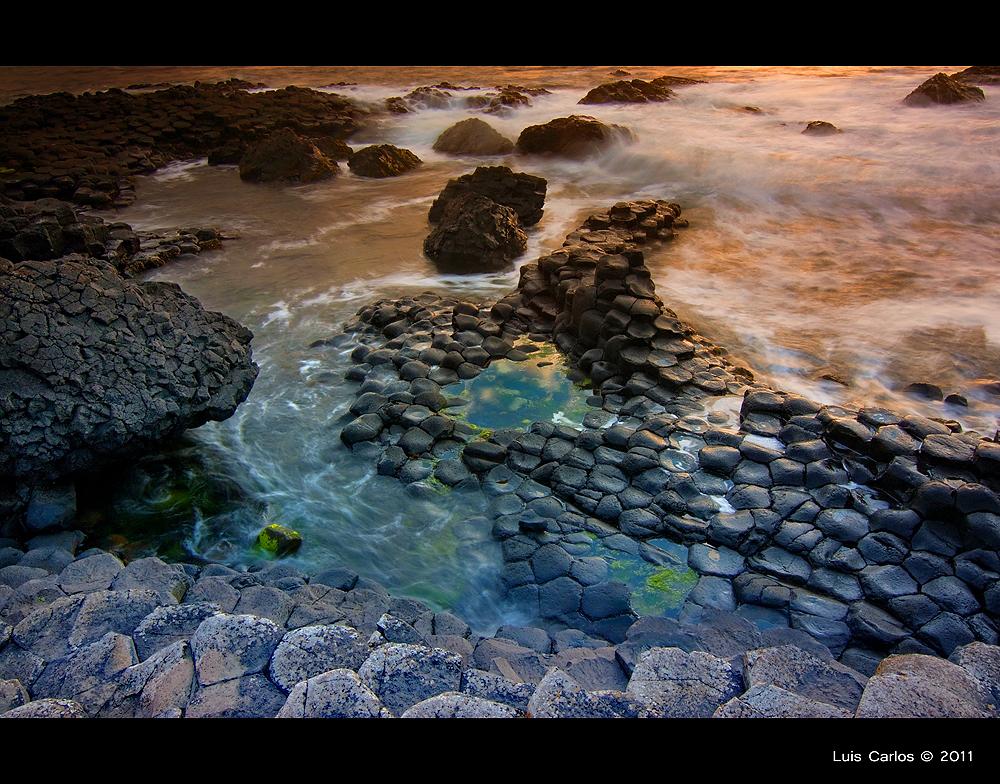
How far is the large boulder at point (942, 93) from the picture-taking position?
14328mm

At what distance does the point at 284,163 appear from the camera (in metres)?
12.7

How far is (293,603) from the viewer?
3314mm

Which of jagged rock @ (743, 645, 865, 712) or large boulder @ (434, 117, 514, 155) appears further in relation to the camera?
large boulder @ (434, 117, 514, 155)

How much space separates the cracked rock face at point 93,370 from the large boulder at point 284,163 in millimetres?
8028

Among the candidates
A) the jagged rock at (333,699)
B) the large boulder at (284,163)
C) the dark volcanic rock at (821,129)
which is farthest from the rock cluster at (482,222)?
the jagged rock at (333,699)

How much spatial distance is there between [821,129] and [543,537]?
12632 mm

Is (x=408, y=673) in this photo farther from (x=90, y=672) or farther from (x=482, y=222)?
(x=482, y=222)

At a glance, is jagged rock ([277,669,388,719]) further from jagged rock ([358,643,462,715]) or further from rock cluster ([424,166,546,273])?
rock cluster ([424,166,546,273])

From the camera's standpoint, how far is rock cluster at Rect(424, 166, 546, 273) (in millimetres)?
8695

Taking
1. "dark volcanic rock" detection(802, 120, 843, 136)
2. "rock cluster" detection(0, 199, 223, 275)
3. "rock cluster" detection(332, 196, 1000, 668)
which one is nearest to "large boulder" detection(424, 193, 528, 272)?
"rock cluster" detection(332, 196, 1000, 668)

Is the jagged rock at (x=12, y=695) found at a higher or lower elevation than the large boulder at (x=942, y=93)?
lower

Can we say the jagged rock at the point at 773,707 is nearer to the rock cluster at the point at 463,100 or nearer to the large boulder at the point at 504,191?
the large boulder at the point at 504,191

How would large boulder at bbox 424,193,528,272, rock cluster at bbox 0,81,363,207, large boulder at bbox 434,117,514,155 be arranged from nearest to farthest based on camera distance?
1. large boulder at bbox 424,193,528,272
2. rock cluster at bbox 0,81,363,207
3. large boulder at bbox 434,117,514,155

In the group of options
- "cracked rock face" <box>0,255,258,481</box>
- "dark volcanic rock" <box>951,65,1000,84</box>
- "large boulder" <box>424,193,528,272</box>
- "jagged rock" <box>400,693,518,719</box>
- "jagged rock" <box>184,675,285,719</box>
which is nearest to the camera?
"jagged rock" <box>400,693,518,719</box>
